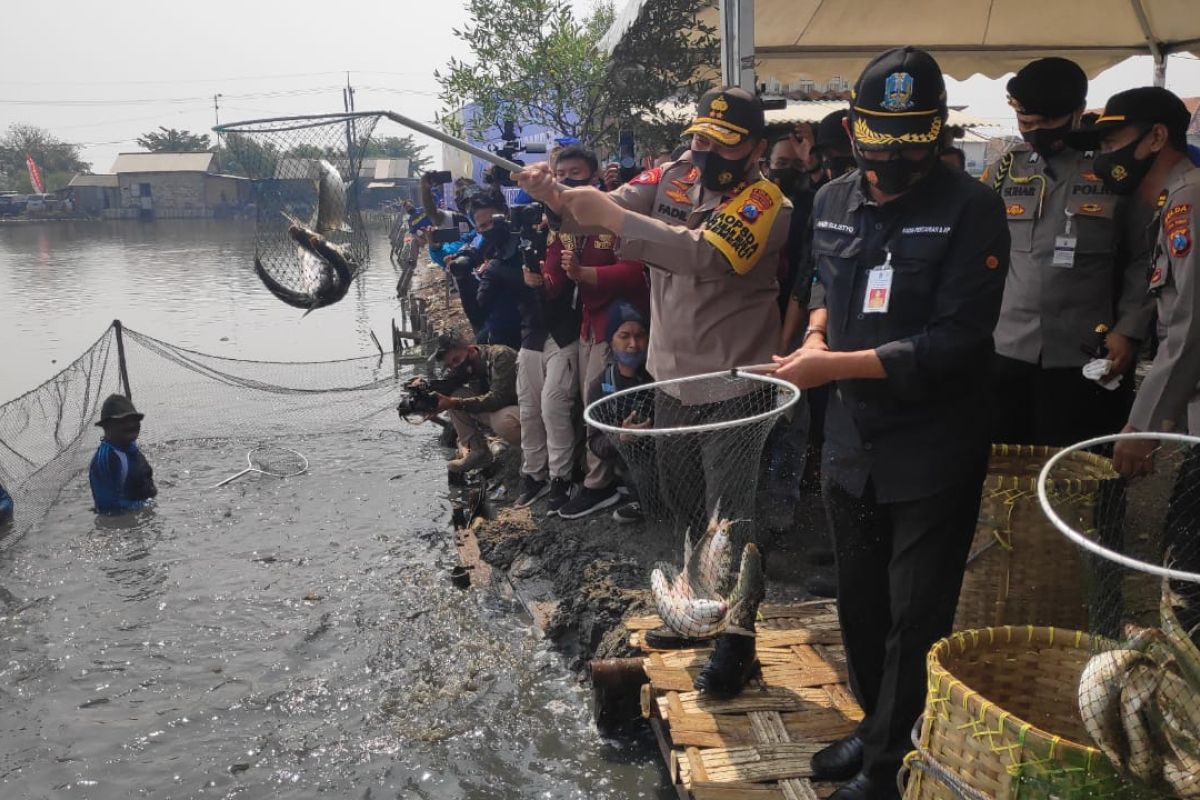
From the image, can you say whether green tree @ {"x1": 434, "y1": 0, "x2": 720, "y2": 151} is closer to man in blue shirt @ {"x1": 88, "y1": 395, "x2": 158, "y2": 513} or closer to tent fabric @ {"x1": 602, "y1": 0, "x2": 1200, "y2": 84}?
tent fabric @ {"x1": 602, "y1": 0, "x2": 1200, "y2": 84}

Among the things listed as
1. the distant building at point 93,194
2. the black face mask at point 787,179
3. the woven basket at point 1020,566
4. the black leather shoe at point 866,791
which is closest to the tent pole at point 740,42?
the black face mask at point 787,179

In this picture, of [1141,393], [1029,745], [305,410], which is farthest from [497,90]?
[1029,745]

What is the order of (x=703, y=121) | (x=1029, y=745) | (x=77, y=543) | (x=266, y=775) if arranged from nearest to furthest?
(x=1029, y=745) < (x=703, y=121) < (x=266, y=775) < (x=77, y=543)

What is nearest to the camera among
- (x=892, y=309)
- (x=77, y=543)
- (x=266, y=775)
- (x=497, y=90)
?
(x=892, y=309)

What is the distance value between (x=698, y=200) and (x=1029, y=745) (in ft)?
8.85

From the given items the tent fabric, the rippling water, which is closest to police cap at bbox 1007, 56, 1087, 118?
the tent fabric

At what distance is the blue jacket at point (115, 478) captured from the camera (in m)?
8.40

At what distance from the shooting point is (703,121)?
3.75m

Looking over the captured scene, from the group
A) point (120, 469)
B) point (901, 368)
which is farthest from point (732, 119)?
point (120, 469)

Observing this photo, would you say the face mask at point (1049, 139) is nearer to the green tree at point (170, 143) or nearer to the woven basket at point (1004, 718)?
the woven basket at point (1004, 718)

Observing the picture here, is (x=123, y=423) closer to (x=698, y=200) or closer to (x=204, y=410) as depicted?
(x=204, y=410)

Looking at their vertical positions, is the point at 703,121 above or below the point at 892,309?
above

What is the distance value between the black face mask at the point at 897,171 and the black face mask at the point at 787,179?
8.76ft

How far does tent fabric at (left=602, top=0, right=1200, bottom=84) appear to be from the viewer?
6348mm
